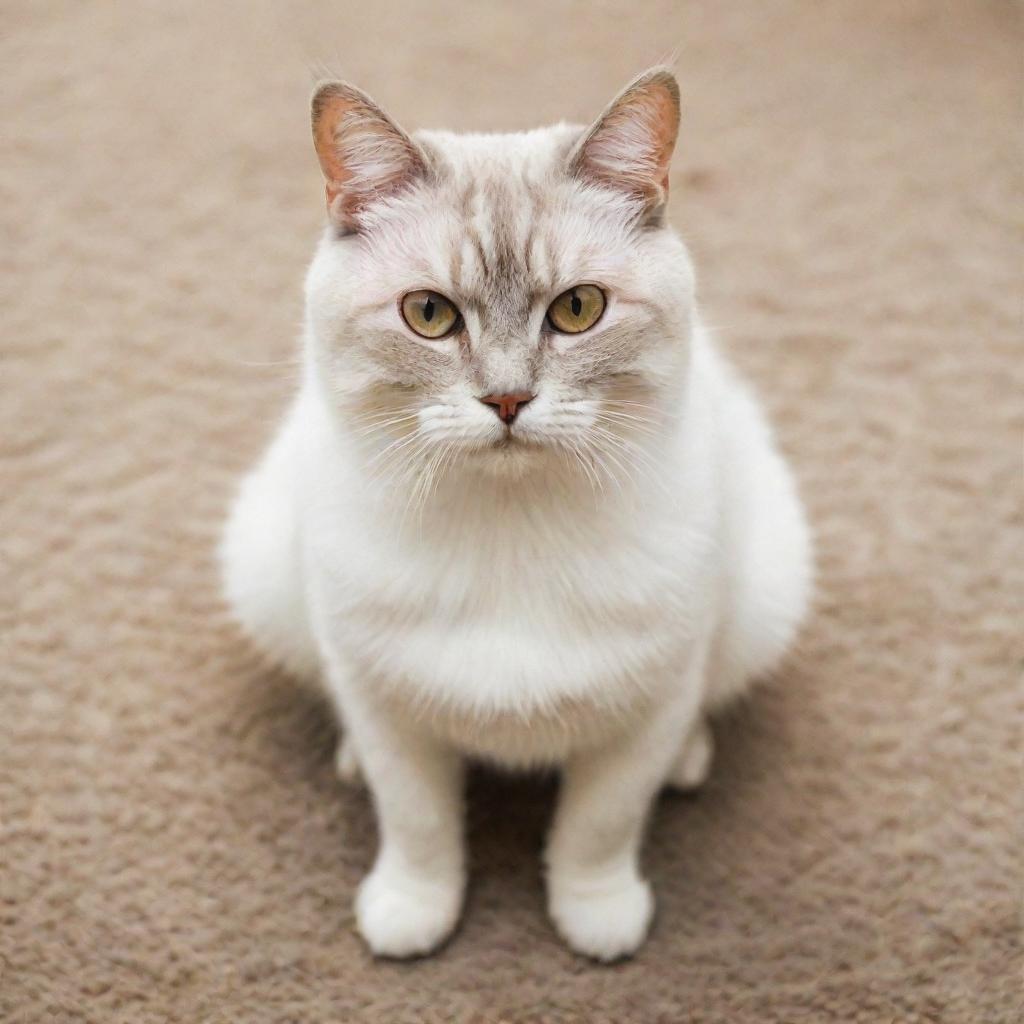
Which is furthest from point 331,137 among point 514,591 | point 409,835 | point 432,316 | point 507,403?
point 409,835

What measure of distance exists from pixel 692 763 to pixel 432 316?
77 centimetres

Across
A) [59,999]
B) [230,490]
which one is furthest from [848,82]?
[59,999]

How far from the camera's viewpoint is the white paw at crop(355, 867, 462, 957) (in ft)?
4.50

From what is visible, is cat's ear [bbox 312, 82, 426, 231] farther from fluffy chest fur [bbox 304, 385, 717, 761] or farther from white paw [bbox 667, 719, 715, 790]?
white paw [bbox 667, 719, 715, 790]

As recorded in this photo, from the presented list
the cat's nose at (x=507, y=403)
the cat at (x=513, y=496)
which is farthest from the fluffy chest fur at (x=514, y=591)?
the cat's nose at (x=507, y=403)

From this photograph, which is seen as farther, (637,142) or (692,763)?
(692,763)

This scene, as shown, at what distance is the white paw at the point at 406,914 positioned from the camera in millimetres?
1372

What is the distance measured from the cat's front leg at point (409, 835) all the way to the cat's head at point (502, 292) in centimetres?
36

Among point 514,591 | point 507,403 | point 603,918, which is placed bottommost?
point 603,918

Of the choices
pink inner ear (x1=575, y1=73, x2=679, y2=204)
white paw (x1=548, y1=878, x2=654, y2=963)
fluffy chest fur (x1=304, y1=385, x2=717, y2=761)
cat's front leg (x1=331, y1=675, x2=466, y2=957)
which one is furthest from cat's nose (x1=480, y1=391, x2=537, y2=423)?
white paw (x1=548, y1=878, x2=654, y2=963)

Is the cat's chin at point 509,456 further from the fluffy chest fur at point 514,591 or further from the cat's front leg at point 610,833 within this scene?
the cat's front leg at point 610,833

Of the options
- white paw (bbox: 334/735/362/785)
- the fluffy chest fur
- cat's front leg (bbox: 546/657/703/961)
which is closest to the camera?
the fluffy chest fur

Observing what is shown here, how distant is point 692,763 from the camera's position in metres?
1.55

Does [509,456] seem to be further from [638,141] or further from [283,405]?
[283,405]
